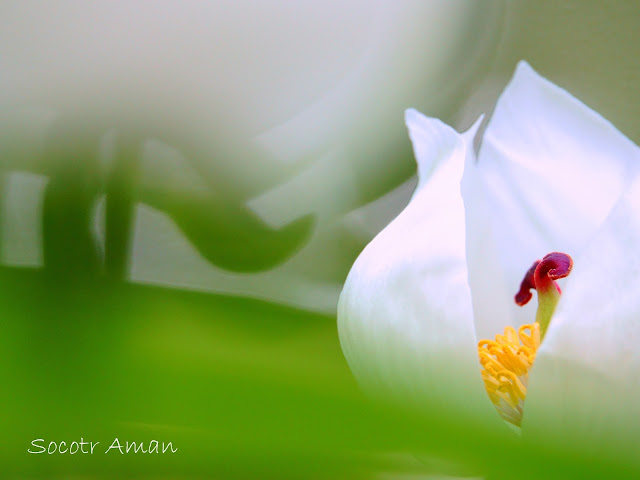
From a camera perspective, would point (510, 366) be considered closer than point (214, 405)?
No

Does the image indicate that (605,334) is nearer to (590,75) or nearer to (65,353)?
(65,353)

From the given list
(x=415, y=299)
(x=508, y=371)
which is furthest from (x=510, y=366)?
(x=415, y=299)

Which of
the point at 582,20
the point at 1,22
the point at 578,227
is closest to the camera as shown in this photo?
the point at 1,22

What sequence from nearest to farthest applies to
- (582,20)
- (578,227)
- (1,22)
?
(1,22) → (578,227) → (582,20)

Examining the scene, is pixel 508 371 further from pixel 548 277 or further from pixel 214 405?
pixel 214 405

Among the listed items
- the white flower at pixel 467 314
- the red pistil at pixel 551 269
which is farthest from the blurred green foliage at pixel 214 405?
the red pistil at pixel 551 269

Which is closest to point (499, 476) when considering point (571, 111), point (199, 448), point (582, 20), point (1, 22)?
point (199, 448)
